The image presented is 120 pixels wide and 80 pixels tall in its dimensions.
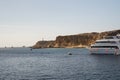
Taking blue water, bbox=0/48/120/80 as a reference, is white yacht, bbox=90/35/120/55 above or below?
above

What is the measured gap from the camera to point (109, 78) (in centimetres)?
4169

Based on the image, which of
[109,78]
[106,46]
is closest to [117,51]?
[106,46]

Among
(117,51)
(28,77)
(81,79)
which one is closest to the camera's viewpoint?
(81,79)

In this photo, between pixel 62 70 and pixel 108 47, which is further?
pixel 108 47

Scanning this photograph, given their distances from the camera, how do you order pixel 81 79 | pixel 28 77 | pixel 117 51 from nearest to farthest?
pixel 81 79 → pixel 28 77 → pixel 117 51

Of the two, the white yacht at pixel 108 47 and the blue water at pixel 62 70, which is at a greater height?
the white yacht at pixel 108 47

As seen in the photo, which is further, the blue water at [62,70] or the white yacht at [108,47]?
→ the white yacht at [108,47]

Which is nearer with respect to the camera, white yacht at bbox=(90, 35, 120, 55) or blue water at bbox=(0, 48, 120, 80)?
blue water at bbox=(0, 48, 120, 80)

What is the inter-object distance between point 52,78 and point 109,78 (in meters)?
8.19

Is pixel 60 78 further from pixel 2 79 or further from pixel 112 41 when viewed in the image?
pixel 112 41

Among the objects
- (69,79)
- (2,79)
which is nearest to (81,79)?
(69,79)

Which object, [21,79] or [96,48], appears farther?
[96,48]

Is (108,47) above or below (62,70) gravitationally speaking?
above

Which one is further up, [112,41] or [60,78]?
[112,41]
